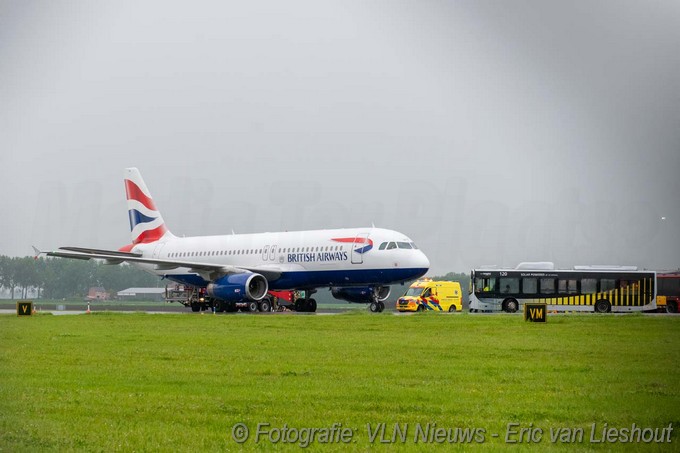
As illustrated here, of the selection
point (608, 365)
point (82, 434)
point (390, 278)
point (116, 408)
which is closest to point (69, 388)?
point (116, 408)

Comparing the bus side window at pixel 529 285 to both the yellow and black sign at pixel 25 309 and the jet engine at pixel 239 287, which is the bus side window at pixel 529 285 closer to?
the jet engine at pixel 239 287

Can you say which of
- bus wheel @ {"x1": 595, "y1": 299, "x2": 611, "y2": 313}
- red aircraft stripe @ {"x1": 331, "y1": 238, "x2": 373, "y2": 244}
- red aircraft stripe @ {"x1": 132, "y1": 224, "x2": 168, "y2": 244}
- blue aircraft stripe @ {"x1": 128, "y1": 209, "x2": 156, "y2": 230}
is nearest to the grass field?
red aircraft stripe @ {"x1": 331, "y1": 238, "x2": 373, "y2": 244}

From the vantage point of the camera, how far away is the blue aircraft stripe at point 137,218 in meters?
78.2

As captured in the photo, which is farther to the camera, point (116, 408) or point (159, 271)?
point (159, 271)

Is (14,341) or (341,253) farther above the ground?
(341,253)

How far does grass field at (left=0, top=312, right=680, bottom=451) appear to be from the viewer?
41.6 feet

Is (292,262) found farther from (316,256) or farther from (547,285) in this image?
(547,285)

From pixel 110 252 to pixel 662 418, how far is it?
2241 inches

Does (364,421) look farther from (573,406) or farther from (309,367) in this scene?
(309,367)

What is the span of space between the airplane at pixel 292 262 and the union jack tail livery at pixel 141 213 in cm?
351

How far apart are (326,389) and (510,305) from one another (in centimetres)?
5841

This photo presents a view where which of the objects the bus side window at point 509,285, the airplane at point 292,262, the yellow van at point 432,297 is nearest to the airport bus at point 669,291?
the bus side window at point 509,285

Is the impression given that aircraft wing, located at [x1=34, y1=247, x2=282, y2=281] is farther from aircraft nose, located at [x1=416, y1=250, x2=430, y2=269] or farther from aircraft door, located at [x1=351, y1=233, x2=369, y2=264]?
aircraft nose, located at [x1=416, y1=250, x2=430, y2=269]

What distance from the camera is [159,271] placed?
74.5 m
